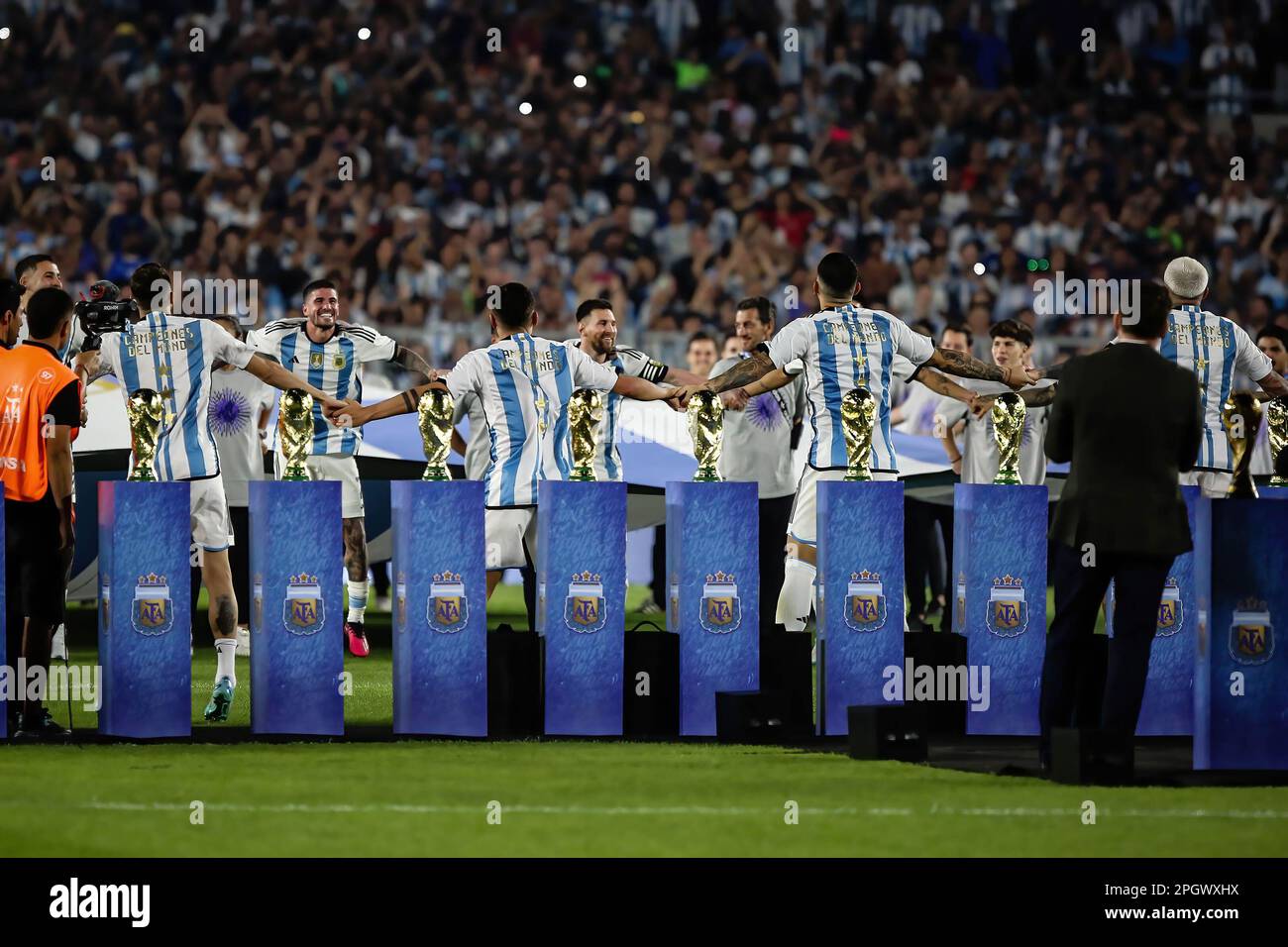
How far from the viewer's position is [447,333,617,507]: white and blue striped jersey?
32.9 ft

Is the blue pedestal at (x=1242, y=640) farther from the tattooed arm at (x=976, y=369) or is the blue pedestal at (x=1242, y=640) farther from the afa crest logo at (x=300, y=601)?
the afa crest logo at (x=300, y=601)

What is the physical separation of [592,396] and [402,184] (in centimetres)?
1241

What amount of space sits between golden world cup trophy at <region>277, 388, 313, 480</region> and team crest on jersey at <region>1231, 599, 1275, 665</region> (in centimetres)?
366

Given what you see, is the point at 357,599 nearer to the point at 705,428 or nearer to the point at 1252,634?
the point at 705,428

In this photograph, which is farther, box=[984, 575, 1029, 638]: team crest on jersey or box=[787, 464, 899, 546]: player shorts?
box=[787, 464, 899, 546]: player shorts

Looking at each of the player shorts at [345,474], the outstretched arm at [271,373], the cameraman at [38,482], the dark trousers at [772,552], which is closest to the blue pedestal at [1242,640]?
the dark trousers at [772,552]

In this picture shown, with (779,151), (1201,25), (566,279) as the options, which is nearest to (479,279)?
(566,279)

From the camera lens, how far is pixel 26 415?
833 centimetres

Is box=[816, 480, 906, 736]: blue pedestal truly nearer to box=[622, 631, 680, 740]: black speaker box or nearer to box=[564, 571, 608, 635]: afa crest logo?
box=[622, 631, 680, 740]: black speaker box

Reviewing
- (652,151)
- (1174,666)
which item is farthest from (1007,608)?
(652,151)

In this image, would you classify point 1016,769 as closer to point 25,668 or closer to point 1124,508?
point 1124,508

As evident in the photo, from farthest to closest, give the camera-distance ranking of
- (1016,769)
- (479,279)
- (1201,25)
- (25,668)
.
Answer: (1201,25) → (479,279) → (25,668) → (1016,769)

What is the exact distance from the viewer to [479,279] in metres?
19.8

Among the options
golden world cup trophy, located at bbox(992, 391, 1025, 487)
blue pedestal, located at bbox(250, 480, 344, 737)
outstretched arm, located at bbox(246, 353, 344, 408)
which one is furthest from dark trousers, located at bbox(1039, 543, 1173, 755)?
outstretched arm, located at bbox(246, 353, 344, 408)
